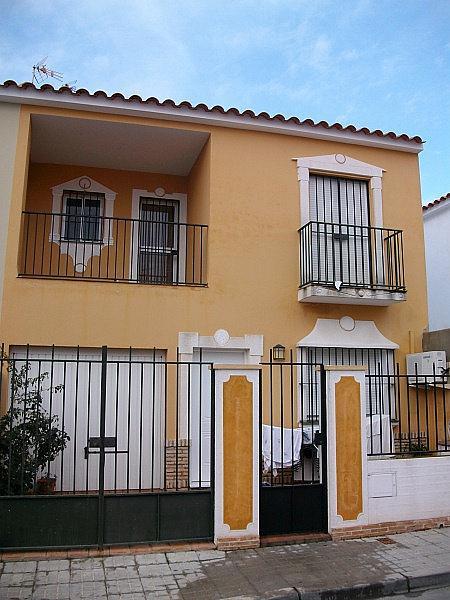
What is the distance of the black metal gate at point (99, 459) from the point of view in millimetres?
6336

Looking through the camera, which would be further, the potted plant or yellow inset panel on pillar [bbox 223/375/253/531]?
the potted plant

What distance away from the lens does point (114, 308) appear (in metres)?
9.35

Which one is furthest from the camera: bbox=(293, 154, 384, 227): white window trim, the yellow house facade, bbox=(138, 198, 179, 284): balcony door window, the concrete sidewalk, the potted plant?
bbox=(138, 198, 179, 284): balcony door window

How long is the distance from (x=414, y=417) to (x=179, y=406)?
14.2 ft

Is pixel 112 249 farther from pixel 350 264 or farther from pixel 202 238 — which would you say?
pixel 350 264

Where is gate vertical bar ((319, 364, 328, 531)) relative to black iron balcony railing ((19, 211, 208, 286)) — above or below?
below

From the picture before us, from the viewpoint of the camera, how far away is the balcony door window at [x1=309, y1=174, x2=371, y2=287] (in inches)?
410

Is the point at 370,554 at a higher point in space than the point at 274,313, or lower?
lower

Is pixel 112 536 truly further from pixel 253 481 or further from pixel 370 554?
pixel 370 554

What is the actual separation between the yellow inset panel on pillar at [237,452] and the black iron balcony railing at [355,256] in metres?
3.78

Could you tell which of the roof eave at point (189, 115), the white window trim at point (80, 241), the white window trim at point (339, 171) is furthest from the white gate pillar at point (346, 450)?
the white window trim at point (80, 241)

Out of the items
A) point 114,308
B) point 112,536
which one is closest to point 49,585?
point 112,536

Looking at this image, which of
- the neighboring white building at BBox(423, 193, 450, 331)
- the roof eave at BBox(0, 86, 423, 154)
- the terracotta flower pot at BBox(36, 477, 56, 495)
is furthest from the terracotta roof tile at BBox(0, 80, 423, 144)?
the terracotta flower pot at BBox(36, 477, 56, 495)

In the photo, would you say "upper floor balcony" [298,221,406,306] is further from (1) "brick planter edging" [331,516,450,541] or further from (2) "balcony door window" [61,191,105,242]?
(2) "balcony door window" [61,191,105,242]
